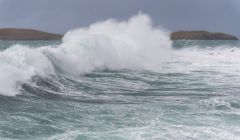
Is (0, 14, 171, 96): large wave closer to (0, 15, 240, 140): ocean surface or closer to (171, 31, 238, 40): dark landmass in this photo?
(0, 15, 240, 140): ocean surface

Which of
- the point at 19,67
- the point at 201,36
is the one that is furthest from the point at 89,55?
the point at 201,36

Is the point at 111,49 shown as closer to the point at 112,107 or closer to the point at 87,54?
the point at 87,54

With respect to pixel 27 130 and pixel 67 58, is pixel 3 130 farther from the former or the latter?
pixel 67 58

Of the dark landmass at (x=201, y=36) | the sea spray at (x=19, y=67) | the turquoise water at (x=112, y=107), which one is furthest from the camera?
the dark landmass at (x=201, y=36)

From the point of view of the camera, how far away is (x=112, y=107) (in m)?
11.9

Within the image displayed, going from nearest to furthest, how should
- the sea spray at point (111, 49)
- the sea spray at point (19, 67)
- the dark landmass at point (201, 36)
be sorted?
1. the sea spray at point (19, 67)
2. the sea spray at point (111, 49)
3. the dark landmass at point (201, 36)

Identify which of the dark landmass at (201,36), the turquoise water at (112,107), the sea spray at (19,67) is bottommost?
the turquoise water at (112,107)

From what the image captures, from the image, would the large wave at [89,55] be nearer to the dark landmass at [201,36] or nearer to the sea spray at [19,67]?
the sea spray at [19,67]

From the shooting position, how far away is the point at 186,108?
1172 centimetres

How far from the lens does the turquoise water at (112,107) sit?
8.89 metres

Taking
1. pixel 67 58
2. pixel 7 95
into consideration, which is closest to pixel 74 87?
pixel 7 95

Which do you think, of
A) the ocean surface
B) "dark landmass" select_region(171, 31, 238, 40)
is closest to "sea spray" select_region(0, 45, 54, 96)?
the ocean surface

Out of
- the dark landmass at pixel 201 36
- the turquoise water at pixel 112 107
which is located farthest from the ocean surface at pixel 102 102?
the dark landmass at pixel 201 36

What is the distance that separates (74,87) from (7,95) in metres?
3.78
